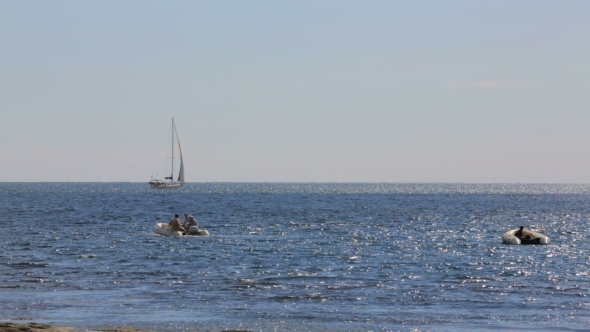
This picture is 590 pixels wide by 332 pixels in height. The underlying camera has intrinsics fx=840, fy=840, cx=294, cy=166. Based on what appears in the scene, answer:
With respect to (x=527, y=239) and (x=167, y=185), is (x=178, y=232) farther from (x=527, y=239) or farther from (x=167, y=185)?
(x=167, y=185)

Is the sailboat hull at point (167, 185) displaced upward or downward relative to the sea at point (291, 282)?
upward

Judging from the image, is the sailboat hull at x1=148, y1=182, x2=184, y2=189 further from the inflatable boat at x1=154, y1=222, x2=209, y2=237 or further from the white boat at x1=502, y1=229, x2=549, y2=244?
the white boat at x1=502, y1=229, x2=549, y2=244

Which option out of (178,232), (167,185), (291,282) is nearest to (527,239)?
(178,232)

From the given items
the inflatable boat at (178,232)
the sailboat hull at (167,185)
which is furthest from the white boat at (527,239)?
the sailboat hull at (167,185)

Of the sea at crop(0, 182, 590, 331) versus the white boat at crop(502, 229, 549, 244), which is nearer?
the sea at crop(0, 182, 590, 331)

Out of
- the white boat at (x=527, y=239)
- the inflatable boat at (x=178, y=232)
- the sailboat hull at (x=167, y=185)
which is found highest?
the sailboat hull at (x=167, y=185)

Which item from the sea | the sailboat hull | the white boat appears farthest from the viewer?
the sailboat hull

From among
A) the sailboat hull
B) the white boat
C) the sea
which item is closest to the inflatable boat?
the sea

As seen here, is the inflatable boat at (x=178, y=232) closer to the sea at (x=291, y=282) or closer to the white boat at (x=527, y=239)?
the sea at (x=291, y=282)

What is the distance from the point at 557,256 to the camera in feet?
135

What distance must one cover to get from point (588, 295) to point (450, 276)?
597 centimetres

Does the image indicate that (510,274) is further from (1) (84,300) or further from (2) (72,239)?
(2) (72,239)

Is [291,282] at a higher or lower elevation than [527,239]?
lower

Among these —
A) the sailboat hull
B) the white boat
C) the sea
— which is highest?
the sailboat hull
